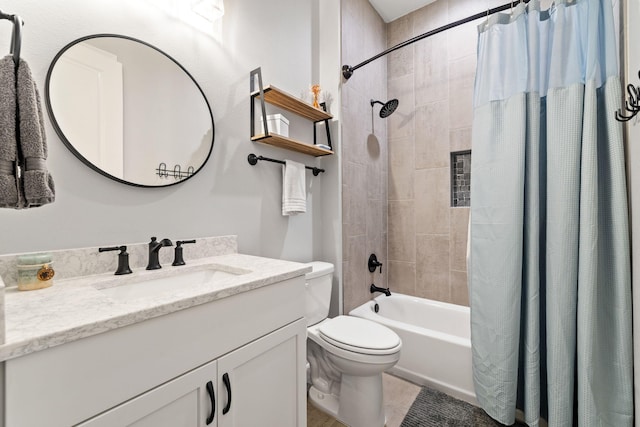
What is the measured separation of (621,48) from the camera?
116 centimetres

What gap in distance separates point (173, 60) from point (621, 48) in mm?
1947

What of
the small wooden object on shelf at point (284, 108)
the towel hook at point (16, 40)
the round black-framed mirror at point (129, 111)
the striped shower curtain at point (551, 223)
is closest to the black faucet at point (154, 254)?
the round black-framed mirror at point (129, 111)

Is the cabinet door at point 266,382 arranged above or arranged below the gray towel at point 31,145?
below

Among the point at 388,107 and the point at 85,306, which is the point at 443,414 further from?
the point at 388,107

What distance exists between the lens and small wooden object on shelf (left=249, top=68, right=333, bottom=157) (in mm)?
1475

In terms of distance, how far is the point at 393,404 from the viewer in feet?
5.20

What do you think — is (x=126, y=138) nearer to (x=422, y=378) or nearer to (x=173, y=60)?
(x=173, y=60)

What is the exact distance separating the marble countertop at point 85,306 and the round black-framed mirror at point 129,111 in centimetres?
42

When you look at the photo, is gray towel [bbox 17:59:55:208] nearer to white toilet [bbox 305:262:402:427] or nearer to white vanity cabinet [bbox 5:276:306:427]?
white vanity cabinet [bbox 5:276:306:427]

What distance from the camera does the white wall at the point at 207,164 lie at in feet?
2.99

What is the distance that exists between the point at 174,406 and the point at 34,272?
22.2 inches

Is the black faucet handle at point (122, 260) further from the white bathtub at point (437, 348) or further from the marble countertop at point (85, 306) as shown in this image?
the white bathtub at point (437, 348)

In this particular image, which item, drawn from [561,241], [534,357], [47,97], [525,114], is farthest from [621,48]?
[47,97]

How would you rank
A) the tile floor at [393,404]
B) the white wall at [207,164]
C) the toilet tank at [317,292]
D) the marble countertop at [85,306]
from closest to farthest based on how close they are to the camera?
the marble countertop at [85,306] → the white wall at [207,164] → the tile floor at [393,404] → the toilet tank at [317,292]
